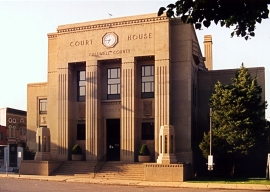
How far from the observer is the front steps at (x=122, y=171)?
31891 mm

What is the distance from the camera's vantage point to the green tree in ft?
103

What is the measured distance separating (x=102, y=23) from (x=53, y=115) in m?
10.2

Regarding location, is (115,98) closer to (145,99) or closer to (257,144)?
(145,99)

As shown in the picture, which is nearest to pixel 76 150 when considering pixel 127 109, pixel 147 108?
pixel 127 109

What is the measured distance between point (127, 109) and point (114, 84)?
3.35 meters

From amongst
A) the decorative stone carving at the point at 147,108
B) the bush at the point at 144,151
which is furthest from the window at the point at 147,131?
the bush at the point at 144,151

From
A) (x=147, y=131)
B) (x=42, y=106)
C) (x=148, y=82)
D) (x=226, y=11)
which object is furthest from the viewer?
(x=42, y=106)

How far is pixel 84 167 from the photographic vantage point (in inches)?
1368

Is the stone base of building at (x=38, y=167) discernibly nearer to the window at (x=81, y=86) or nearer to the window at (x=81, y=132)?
the window at (x=81, y=132)

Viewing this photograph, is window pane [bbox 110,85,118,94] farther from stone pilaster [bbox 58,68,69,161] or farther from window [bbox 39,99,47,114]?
window [bbox 39,99,47,114]

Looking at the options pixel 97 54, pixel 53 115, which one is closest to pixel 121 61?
pixel 97 54

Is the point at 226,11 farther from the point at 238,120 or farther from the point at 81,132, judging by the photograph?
the point at 81,132

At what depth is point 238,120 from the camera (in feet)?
105

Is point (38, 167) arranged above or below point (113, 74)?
below
